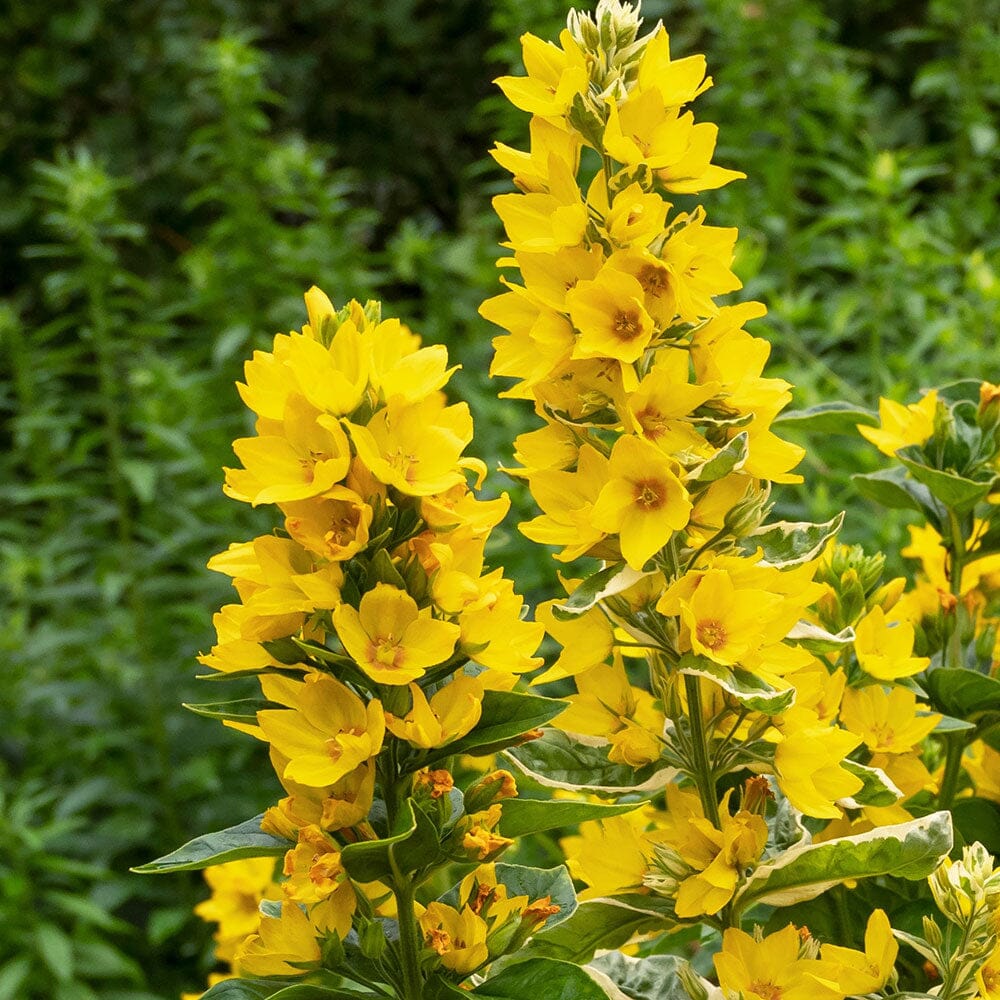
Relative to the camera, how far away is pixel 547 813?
0.84m

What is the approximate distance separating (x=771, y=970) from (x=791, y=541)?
28cm

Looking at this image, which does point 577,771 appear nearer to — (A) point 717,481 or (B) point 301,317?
(A) point 717,481

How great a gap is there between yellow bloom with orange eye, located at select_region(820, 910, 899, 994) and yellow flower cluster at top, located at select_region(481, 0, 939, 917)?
79 mm

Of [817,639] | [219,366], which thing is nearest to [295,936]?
[817,639]

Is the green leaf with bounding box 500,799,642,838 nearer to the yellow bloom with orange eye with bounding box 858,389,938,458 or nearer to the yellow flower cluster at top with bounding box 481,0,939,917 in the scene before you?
the yellow flower cluster at top with bounding box 481,0,939,917

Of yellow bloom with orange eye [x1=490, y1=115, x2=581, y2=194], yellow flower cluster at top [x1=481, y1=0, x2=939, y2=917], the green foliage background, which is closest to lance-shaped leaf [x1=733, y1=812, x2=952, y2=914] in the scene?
yellow flower cluster at top [x1=481, y1=0, x2=939, y2=917]

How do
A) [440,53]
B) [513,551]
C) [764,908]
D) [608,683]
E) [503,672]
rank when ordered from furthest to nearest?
[440,53]
[513,551]
[764,908]
[608,683]
[503,672]

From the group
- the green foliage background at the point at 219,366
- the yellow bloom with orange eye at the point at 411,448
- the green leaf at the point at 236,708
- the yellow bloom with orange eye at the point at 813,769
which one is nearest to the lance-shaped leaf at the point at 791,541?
the yellow bloom with orange eye at the point at 813,769

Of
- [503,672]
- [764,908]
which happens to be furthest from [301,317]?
[503,672]

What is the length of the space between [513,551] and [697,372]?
1.28 meters

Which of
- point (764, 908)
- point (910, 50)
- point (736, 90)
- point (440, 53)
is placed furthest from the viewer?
point (440, 53)

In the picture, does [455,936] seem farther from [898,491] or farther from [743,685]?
[898,491]

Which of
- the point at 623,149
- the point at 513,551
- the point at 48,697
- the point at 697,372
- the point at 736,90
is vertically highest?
the point at 736,90

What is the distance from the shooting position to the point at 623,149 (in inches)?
34.2
